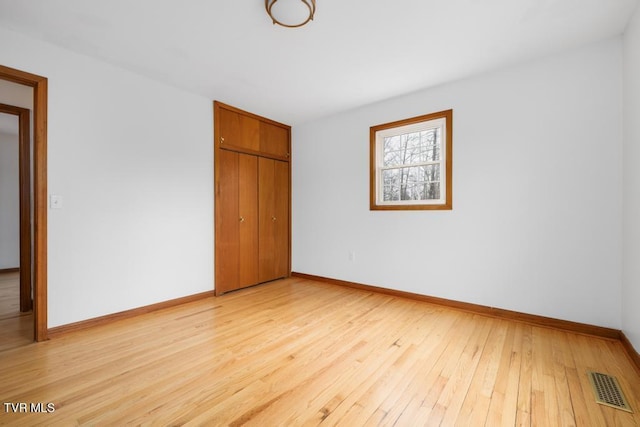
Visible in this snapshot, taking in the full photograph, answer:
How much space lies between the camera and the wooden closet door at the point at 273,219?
13.9 ft

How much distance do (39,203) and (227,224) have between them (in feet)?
6.08

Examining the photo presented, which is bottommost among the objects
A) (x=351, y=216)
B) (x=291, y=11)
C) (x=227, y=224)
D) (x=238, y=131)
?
(x=227, y=224)

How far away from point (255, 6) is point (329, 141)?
94.1 inches

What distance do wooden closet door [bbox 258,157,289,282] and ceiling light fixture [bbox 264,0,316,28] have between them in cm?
232

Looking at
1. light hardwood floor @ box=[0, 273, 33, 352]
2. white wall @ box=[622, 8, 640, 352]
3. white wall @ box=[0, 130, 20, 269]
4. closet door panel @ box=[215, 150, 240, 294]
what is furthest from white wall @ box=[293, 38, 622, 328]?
white wall @ box=[0, 130, 20, 269]

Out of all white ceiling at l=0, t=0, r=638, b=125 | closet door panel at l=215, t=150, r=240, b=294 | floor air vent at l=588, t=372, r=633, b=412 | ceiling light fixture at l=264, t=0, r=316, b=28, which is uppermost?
white ceiling at l=0, t=0, r=638, b=125

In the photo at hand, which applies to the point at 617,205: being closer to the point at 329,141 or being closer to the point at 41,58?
the point at 329,141

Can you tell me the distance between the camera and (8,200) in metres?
4.91

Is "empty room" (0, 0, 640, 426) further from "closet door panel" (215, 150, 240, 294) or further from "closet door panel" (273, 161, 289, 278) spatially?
"closet door panel" (273, 161, 289, 278)

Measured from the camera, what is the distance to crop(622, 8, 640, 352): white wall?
6.22ft

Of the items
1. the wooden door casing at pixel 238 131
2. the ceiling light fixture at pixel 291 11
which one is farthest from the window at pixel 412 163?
the ceiling light fixture at pixel 291 11

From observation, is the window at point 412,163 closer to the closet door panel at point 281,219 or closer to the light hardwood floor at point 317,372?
the light hardwood floor at point 317,372

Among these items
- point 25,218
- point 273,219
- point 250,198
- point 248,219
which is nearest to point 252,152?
point 250,198

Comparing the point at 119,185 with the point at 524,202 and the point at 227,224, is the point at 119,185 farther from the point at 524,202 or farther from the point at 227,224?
the point at 524,202
